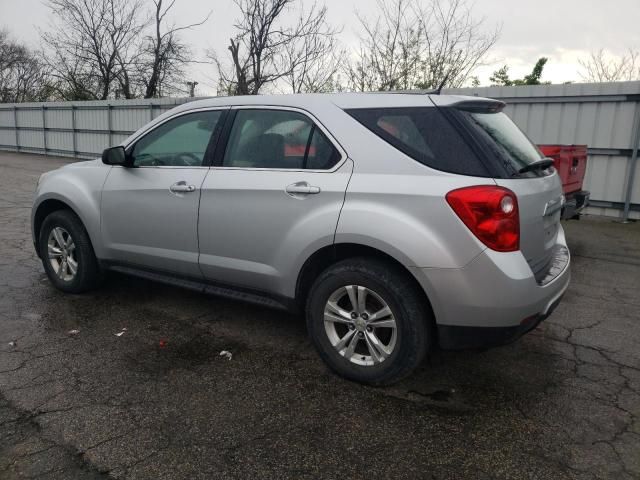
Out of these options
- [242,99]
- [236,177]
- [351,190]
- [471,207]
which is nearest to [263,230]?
[236,177]

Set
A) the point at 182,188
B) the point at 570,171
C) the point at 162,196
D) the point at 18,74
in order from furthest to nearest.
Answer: the point at 18,74, the point at 570,171, the point at 162,196, the point at 182,188

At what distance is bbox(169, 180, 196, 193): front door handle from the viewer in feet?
12.3

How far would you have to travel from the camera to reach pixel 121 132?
18500mm

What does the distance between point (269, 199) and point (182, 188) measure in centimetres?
78

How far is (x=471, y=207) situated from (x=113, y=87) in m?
31.1

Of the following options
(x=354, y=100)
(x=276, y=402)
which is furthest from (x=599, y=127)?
(x=276, y=402)

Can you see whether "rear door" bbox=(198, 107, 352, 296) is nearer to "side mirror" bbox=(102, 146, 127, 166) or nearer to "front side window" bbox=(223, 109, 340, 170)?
"front side window" bbox=(223, 109, 340, 170)

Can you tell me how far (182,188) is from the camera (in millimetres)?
3793

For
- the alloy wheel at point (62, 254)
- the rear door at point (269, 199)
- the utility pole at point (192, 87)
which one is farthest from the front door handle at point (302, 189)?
the utility pole at point (192, 87)

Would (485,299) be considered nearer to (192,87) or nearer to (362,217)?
(362,217)

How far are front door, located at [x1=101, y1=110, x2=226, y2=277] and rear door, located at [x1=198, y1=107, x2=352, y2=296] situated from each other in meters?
0.15

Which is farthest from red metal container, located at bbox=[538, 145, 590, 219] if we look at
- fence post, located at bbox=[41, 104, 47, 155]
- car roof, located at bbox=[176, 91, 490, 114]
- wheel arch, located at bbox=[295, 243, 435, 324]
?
fence post, located at bbox=[41, 104, 47, 155]

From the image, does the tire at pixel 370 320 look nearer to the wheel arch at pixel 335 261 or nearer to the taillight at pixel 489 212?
the wheel arch at pixel 335 261

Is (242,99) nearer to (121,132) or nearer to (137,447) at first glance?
(137,447)
